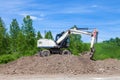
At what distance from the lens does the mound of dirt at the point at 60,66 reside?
33766 mm

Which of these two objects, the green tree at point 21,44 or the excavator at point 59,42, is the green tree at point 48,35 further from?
the excavator at point 59,42

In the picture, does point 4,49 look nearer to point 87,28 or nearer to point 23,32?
point 23,32

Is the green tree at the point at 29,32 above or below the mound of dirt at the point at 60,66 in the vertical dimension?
above

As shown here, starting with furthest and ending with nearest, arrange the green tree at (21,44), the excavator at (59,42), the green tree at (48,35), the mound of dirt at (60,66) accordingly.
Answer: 1. the green tree at (48,35)
2. the green tree at (21,44)
3. the excavator at (59,42)
4. the mound of dirt at (60,66)

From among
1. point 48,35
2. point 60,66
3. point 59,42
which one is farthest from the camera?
point 48,35

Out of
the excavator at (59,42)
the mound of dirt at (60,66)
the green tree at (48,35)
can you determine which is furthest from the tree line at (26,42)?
the mound of dirt at (60,66)

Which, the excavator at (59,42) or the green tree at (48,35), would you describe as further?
the green tree at (48,35)

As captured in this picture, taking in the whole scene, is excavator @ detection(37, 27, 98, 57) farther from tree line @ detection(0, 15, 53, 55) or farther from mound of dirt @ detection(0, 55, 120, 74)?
tree line @ detection(0, 15, 53, 55)

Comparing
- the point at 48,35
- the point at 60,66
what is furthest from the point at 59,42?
the point at 48,35

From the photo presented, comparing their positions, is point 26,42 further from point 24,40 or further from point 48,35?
point 48,35

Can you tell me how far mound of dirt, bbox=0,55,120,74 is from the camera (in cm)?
3377

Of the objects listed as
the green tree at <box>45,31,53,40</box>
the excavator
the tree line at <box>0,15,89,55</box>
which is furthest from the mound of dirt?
the green tree at <box>45,31,53,40</box>

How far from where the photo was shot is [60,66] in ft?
114

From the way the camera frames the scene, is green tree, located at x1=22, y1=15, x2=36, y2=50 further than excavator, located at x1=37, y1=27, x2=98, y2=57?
Yes
